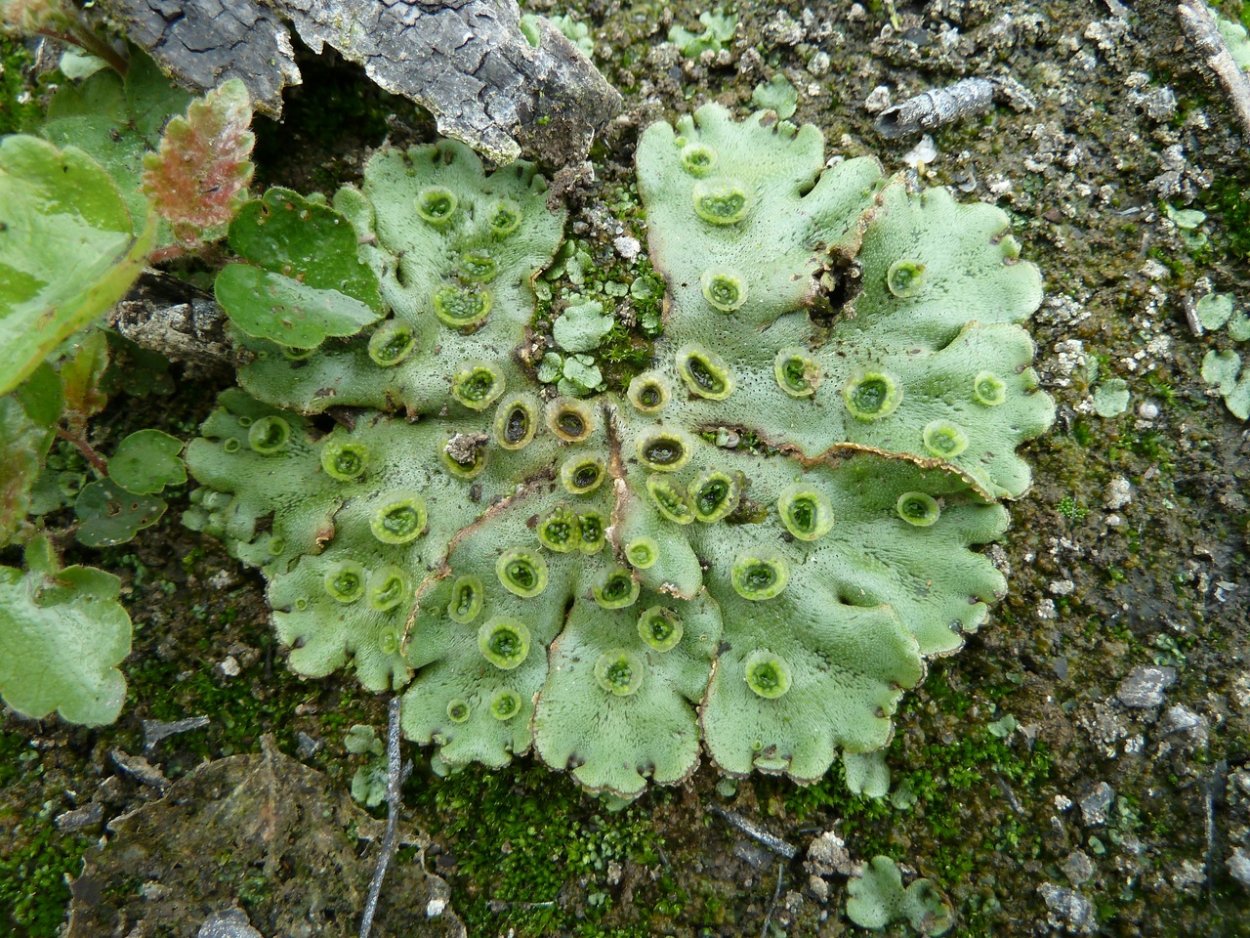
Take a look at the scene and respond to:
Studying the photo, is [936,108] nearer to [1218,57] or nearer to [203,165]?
[1218,57]

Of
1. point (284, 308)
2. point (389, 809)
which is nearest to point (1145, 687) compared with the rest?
point (389, 809)

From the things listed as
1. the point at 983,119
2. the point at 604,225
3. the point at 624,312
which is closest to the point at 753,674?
the point at 624,312

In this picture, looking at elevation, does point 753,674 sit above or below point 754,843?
above

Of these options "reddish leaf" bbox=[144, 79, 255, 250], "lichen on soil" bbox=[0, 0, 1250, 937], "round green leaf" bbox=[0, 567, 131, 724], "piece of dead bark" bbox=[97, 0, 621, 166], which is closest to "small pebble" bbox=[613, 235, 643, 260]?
"lichen on soil" bbox=[0, 0, 1250, 937]

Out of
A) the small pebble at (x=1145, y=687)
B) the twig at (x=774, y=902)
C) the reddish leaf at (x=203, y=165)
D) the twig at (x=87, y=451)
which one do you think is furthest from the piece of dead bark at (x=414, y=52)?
the small pebble at (x=1145, y=687)

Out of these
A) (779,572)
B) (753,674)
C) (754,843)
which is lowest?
(754,843)

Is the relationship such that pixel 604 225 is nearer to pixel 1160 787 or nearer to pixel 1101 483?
pixel 1101 483

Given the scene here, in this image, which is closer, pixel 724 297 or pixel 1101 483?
pixel 724 297

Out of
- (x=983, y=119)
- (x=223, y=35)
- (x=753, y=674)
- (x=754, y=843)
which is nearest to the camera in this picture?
(x=223, y=35)
